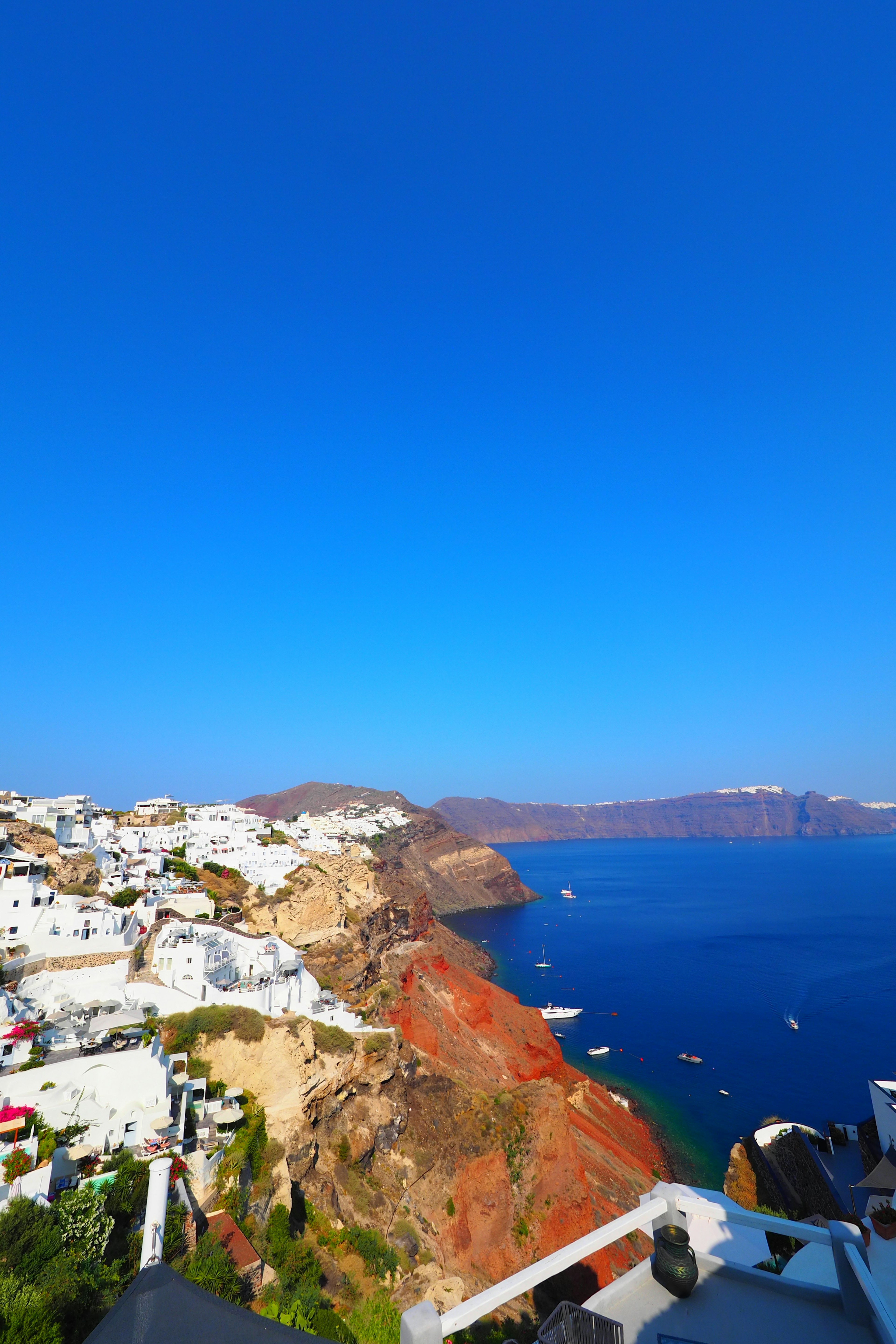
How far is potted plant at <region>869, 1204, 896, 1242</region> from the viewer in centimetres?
917

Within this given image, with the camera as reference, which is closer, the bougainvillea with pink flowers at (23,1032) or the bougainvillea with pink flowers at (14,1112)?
the bougainvillea with pink flowers at (14,1112)

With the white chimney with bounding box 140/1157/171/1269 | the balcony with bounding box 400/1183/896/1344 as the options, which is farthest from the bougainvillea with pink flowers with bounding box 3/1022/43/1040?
the balcony with bounding box 400/1183/896/1344

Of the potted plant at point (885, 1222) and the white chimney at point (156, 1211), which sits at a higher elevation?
the potted plant at point (885, 1222)

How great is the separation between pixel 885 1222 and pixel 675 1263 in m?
8.45

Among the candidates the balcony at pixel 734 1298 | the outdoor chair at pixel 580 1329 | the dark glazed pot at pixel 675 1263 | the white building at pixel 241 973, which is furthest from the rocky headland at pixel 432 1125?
the outdoor chair at pixel 580 1329

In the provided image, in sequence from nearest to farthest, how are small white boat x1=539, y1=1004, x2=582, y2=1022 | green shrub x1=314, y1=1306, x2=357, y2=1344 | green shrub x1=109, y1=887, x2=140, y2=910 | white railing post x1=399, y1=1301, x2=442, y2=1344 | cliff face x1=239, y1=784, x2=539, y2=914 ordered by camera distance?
white railing post x1=399, y1=1301, x2=442, y2=1344
green shrub x1=314, y1=1306, x2=357, y2=1344
green shrub x1=109, y1=887, x2=140, y2=910
small white boat x1=539, y1=1004, x2=582, y2=1022
cliff face x1=239, y1=784, x2=539, y2=914

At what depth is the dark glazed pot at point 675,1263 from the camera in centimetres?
428

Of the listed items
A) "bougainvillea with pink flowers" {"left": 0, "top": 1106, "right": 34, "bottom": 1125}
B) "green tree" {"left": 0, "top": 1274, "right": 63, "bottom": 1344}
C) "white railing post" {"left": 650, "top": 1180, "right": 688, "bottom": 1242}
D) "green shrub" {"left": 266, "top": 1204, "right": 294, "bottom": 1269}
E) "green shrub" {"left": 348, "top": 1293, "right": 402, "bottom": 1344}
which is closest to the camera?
"white railing post" {"left": 650, "top": 1180, "right": 688, "bottom": 1242}

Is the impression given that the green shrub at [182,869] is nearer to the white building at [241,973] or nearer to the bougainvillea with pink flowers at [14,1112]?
the white building at [241,973]

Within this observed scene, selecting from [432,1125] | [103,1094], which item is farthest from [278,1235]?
[432,1125]

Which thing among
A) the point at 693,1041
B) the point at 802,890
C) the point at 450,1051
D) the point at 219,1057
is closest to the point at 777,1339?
the point at 219,1057

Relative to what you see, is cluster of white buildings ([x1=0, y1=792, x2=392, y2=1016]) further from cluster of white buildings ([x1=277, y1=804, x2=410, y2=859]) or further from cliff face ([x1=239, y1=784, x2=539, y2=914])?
cliff face ([x1=239, y1=784, x2=539, y2=914])

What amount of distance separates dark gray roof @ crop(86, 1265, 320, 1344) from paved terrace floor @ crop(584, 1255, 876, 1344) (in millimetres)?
2251

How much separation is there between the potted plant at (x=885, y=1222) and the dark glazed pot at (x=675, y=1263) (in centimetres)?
799
